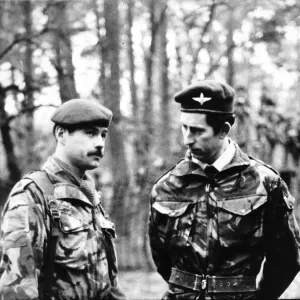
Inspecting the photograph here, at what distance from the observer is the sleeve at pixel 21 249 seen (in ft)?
9.21

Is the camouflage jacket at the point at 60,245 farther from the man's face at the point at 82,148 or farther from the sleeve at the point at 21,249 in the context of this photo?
the man's face at the point at 82,148

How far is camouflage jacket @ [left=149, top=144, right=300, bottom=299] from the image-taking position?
3.64m

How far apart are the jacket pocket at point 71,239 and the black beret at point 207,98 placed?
1.15m

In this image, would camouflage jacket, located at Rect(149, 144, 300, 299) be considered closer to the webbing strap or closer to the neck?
the neck

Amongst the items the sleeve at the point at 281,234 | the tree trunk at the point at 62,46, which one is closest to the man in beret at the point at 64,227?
the sleeve at the point at 281,234

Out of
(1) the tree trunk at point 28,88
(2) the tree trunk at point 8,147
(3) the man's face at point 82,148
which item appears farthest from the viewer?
(1) the tree trunk at point 28,88

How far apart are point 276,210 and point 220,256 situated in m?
0.48

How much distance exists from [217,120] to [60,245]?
4.56 ft

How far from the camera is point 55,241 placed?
3.04m

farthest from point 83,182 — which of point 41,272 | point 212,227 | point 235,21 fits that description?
point 235,21

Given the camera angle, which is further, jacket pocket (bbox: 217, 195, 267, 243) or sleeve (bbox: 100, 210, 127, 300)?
jacket pocket (bbox: 217, 195, 267, 243)

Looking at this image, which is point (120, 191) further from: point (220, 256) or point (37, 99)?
point (220, 256)

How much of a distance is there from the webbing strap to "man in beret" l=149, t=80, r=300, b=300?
98cm

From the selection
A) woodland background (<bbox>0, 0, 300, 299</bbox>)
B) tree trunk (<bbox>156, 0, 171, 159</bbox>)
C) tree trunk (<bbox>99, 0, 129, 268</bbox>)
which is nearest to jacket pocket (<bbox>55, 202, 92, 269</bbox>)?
woodland background (<bbox>0, 0, 300, 299</bbox>)
